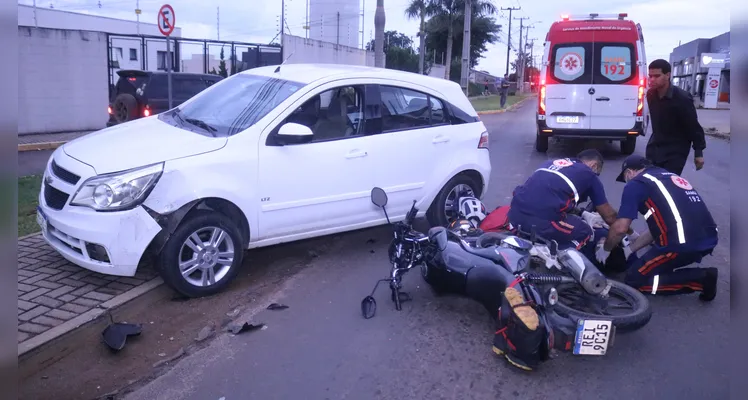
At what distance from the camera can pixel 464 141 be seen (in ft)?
22.2

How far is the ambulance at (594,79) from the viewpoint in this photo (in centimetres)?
1272

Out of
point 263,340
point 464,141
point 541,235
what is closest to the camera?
point 263,340

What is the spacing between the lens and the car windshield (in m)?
5.47

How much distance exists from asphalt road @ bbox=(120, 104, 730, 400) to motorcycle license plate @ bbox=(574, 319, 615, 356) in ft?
0.44

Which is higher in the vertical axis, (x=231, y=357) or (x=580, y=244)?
(x=580, y=244)

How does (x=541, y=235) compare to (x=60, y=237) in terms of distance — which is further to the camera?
(x=541, y=235)

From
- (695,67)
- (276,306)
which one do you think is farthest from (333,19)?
(276,306)

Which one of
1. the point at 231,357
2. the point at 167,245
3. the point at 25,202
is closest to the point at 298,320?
the point at 231,357

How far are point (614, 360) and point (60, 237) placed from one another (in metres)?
4.16

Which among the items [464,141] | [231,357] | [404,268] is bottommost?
[231,357]

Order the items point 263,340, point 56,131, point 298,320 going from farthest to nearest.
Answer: point 56,131 → point 298,320 → point 263,340

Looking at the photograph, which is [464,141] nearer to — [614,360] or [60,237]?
[614,360]

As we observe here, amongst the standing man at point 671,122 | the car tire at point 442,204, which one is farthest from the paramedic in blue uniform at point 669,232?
the car tire at point 442,204

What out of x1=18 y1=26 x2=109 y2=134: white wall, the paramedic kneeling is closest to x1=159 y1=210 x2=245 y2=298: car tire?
the paramedic kneeling
